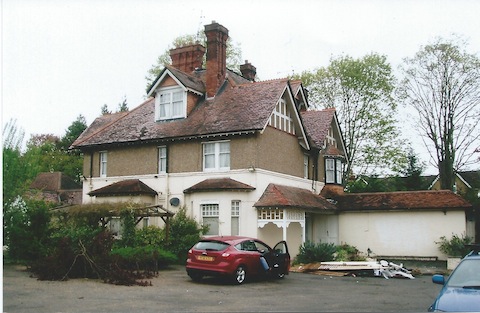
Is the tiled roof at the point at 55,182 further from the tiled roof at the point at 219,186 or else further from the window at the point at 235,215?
the window at the point at 235,215

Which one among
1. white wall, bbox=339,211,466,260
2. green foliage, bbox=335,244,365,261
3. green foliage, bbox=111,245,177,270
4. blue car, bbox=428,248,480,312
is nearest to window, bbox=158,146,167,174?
green foliage, bbox=111,245,177,270

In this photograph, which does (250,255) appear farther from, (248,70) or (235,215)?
(248,70)

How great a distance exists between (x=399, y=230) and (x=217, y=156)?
10431 millimetres

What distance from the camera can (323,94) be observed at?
4500 centimetres

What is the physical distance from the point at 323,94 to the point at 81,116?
121ft

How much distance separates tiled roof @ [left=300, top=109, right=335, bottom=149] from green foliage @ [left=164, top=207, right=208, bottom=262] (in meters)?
9.32

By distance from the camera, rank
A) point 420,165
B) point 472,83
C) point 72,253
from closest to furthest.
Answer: point 72,253
point 472,83
point 420,165

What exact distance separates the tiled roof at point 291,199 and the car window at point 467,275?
1492cm

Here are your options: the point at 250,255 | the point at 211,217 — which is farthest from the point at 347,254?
the point at 250,255

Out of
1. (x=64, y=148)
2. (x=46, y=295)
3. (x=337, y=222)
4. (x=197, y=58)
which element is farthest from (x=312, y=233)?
(x=64, y=148)

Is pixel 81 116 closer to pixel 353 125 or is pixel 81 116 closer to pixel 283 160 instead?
pixel 353 125

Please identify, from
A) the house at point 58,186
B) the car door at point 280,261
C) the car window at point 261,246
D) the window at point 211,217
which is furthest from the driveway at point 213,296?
the house at point 58,186

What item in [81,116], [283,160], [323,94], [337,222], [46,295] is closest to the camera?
[46,295]

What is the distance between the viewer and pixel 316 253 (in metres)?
→ 24.4
